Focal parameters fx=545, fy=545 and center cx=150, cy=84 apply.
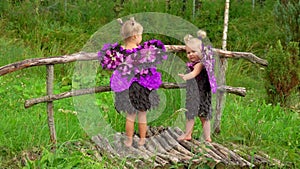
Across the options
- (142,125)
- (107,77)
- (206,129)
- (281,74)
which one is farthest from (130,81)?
(107,77)

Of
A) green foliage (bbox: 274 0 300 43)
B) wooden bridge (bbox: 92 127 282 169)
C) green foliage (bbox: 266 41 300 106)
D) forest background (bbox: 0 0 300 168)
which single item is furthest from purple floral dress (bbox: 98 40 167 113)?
green foliage (bbox: 274 0 300 43)

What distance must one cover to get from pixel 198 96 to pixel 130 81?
73 cm

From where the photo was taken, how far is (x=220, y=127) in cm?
593

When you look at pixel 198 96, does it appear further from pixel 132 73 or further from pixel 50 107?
pixel 50 107

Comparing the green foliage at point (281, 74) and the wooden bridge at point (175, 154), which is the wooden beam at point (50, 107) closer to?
the wooden bridge at point (175, 154)

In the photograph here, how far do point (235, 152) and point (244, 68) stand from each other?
5308 mm

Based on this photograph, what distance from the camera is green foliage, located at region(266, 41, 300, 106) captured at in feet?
24.8

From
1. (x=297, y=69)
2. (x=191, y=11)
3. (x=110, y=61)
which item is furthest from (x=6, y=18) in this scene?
(x=110, y=61)

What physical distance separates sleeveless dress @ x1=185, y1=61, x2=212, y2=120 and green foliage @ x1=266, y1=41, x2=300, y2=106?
2.64 metres

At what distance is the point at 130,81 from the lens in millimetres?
4855

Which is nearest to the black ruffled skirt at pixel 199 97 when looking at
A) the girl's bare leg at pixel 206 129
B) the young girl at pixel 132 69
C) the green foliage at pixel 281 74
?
the girl's bare leg at pixel 206 129

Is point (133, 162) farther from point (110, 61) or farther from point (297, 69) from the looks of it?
point (297, 69)

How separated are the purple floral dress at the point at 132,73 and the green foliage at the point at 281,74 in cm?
306

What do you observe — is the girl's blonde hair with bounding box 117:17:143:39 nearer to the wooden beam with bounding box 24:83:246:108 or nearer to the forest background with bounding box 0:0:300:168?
the wooden beam with bounding box 24:83:246:108
